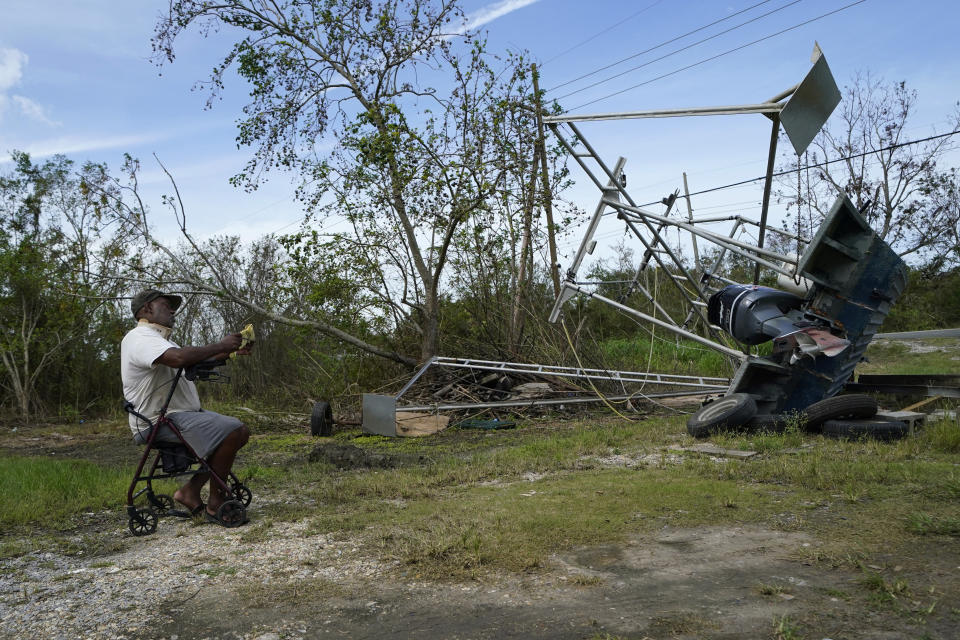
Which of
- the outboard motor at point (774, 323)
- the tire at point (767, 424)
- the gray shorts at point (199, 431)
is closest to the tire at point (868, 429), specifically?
the tire at point (767, 424)

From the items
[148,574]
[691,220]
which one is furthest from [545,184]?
[148,574]

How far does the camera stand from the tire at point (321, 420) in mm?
11242

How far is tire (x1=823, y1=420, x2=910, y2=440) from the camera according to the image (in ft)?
23.4

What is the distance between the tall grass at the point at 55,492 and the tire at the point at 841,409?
6648 millimetres

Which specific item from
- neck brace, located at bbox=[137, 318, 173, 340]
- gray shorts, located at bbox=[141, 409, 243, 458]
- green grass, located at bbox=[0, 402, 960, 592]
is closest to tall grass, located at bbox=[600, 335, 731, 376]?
green grass, located at bbox=[0, 402, 960, 592]

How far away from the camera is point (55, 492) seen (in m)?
6.36

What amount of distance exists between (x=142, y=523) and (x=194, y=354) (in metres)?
1.24

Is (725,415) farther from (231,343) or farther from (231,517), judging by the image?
(231,343)

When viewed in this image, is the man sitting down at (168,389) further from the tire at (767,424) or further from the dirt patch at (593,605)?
the tire at (767,424)

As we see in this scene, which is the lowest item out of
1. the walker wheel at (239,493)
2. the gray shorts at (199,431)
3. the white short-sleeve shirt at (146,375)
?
the walker wheel at (239,493)

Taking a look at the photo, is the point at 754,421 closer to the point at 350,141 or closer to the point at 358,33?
the point at 350,141

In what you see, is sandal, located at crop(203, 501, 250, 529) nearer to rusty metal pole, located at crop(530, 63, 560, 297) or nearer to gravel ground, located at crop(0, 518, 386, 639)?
gravel ground, located at crop(0, 518, 386, 639)

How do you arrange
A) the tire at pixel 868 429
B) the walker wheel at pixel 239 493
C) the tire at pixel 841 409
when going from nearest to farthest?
the walker wheel at pixel 239 493, the tire at pixel 868 429, the tire at pixel 841 409

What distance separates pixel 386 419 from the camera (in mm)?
10617
